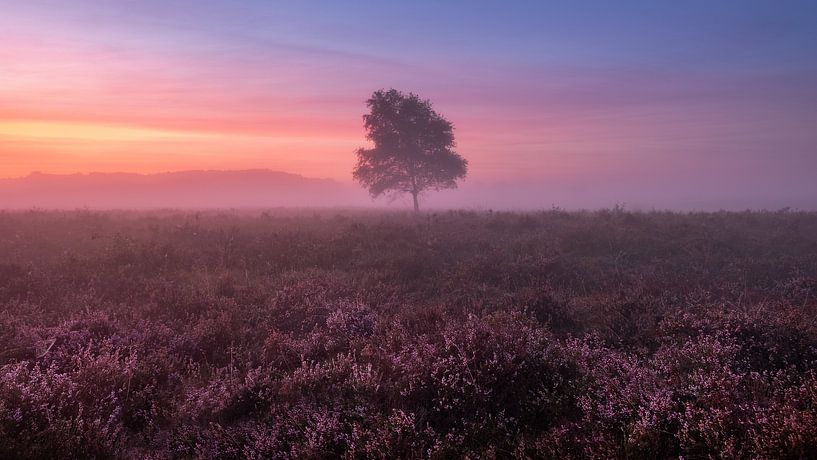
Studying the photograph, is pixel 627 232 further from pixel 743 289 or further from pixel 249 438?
pixel 249 438

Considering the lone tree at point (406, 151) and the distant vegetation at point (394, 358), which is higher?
the lone tree at point (406, 151)

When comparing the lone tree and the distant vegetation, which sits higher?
the lone tree

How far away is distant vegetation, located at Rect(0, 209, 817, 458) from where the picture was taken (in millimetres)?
3504

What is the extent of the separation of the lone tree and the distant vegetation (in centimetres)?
2417

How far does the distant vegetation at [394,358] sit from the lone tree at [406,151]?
24.2 metres

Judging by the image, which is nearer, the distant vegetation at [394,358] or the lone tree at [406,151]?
the distant vegetation at [394,358]

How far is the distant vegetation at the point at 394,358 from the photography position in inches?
138

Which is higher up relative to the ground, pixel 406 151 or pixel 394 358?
pixel 406 151

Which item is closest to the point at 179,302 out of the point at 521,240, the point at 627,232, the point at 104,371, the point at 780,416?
the point at 104,371

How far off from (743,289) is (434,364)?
26.6 feet

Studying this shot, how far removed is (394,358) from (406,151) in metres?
30.4

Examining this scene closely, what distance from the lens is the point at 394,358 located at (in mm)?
4785

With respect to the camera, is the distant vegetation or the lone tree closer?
the distant vegetation

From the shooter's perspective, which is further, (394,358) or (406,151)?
(406,151)
